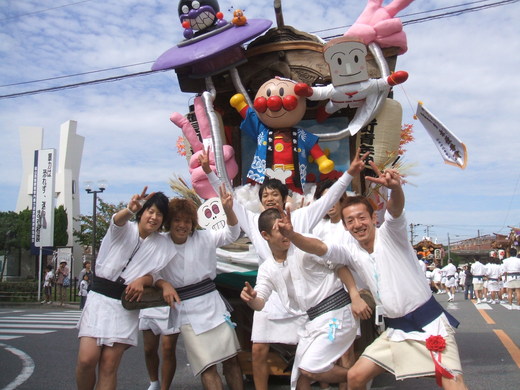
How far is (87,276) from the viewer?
559 inches

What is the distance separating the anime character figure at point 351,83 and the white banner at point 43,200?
15910mm

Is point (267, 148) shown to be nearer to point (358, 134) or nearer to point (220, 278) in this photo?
point (358, 134)

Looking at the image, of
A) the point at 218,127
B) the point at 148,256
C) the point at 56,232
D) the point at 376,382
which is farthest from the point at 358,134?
the point at 56,232

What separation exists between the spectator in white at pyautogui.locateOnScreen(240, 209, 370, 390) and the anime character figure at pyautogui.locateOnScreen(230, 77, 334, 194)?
2270mm

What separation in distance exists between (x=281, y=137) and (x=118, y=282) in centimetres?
286

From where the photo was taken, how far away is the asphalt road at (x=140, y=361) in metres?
5.30

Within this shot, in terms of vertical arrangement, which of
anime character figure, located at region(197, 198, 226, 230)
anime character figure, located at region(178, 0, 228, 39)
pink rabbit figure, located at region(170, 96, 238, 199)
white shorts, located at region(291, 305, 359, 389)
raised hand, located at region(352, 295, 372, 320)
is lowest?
white shorts, located at region(291, 305, 359, 389)

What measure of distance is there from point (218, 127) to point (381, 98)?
1.91m

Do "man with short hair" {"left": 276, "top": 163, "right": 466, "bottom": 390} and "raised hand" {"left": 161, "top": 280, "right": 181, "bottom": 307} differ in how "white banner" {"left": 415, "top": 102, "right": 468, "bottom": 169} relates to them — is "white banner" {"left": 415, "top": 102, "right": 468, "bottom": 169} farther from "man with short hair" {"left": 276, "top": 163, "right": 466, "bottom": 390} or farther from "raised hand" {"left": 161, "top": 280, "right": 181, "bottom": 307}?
"raised hand" {"left": 161, "top": 280, "right": 181, "bottom": 307}

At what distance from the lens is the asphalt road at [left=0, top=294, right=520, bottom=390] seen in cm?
530

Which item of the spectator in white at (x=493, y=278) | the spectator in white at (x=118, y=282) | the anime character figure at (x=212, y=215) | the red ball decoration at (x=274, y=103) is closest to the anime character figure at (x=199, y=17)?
the red ball decoration at (x=274, y=103)

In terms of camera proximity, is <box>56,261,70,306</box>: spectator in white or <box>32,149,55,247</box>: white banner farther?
<box>32,149,55,247</box>: white banner

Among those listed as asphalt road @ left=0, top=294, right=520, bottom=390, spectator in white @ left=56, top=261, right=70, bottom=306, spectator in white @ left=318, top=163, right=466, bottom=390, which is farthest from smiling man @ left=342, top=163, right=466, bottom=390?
spectator in white @ left=56, top=261, right=70, bottom=306

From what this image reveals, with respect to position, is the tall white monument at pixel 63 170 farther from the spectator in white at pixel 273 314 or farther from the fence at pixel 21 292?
the spectator in white at pixel 273 314
